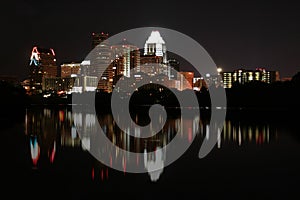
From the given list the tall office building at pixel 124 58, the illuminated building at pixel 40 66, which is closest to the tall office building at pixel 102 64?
the tall office building at pixel 124 58

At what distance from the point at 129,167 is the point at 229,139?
7684mm

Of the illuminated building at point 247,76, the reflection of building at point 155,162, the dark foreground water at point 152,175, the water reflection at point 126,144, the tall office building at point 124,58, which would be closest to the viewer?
the dark foreground water at point 152,175

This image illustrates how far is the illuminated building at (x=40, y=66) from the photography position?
140625 millimetres

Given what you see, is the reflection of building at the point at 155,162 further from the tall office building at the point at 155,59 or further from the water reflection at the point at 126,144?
the tall office building at the point at 155,59

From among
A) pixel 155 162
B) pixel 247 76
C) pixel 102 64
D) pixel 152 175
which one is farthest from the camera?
pixel 102 64

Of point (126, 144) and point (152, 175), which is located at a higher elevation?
point (126, 144)

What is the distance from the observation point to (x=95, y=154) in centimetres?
1235

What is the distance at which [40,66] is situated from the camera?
147250 mm

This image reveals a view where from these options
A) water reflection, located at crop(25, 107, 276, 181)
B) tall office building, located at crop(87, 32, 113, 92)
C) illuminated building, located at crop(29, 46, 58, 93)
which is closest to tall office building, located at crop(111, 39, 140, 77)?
tall office building, located at crop(87, 32, 113, 92)

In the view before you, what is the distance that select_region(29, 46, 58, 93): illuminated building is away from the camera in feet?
461

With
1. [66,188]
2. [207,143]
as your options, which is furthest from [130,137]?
[66,188]

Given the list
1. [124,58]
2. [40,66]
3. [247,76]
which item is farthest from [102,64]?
[247,76]

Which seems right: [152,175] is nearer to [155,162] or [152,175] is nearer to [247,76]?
[155,162]

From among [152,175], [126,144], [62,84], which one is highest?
[62,84]
